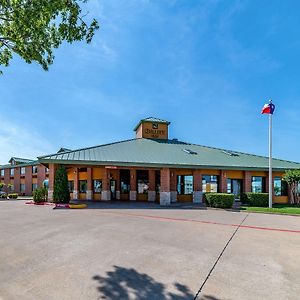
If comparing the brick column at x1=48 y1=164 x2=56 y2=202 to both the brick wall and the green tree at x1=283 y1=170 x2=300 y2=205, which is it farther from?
the green tree at x1=283 y1=170 x2=300 y2=205

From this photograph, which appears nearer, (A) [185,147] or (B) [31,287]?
(B) [31,287]

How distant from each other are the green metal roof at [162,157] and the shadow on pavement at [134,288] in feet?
54.1

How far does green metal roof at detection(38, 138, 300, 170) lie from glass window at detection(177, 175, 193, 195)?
2251 millimetres

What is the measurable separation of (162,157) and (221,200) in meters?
6.91

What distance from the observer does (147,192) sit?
2975 cm

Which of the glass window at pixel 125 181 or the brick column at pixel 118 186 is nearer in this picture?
the glass window at pixel 125 181

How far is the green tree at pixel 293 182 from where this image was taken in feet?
76.0

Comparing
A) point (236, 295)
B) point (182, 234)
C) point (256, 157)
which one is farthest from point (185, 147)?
point (236, 295)

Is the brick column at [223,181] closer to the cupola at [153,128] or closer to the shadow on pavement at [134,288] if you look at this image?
the cupola at [153,128]

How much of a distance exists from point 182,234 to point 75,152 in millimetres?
16207

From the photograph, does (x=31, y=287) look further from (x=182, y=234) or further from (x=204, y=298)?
(x=182, y=234)

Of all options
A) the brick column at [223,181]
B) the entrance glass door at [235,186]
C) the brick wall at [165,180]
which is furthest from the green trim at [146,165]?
the entrance glass door at [235,186]

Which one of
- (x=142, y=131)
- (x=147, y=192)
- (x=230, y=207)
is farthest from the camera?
(x=142, y=131)

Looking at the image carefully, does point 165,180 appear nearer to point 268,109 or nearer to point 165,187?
point 165,187
